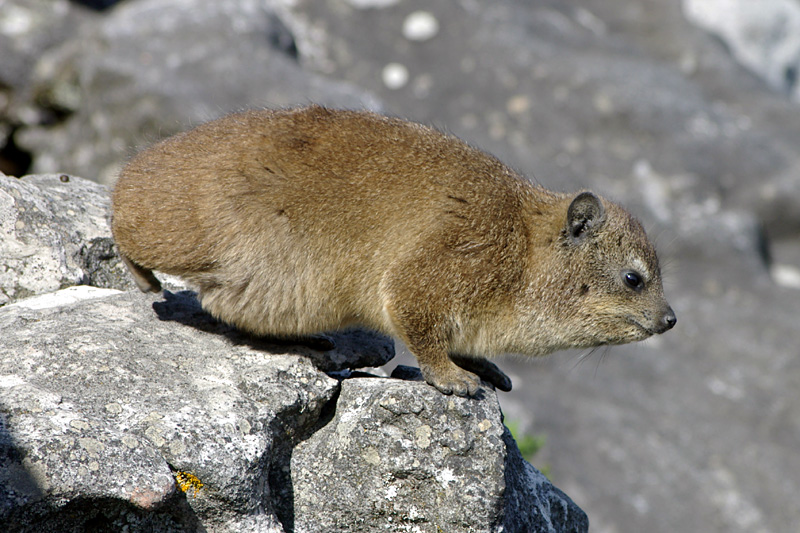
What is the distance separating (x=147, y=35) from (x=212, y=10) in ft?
3.94

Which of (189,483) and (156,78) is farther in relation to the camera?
(156,78)

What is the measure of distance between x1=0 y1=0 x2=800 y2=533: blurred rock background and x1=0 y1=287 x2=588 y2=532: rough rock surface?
605cm

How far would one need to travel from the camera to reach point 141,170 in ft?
17.9

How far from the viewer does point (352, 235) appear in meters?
5.36

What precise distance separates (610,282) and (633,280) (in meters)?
0.19

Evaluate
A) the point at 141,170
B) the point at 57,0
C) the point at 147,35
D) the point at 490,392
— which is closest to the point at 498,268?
the point at 490,392

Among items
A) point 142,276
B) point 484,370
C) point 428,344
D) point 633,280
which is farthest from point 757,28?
point 142,276

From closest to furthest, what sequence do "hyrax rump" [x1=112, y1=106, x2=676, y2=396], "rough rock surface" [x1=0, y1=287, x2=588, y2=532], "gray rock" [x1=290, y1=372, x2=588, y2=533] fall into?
"rough rock surface" [x1=0, y1=287, x2=588, y2=532] → "gray rock" [x1=290, y1=372, x2=588, y2=533] → "hyrax rump" [x1=112, y1=106, x2=676, y2=396]

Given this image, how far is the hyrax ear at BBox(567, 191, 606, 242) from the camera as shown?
19.4 ft

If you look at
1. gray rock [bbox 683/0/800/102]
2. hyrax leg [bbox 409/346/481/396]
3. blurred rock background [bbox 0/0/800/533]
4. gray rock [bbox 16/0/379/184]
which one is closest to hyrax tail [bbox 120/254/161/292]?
hyrax leg [bbox 409/346/481/396]

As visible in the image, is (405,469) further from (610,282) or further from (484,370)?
(610,282)

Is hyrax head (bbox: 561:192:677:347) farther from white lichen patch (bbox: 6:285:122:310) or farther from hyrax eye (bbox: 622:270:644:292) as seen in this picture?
white lichen patch (bbox: 6:285:122:310)

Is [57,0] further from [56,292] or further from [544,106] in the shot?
[56,292]

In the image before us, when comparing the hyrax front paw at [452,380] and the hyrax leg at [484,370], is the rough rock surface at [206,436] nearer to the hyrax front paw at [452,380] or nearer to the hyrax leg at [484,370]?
the hyrax front paw at [452,380]
